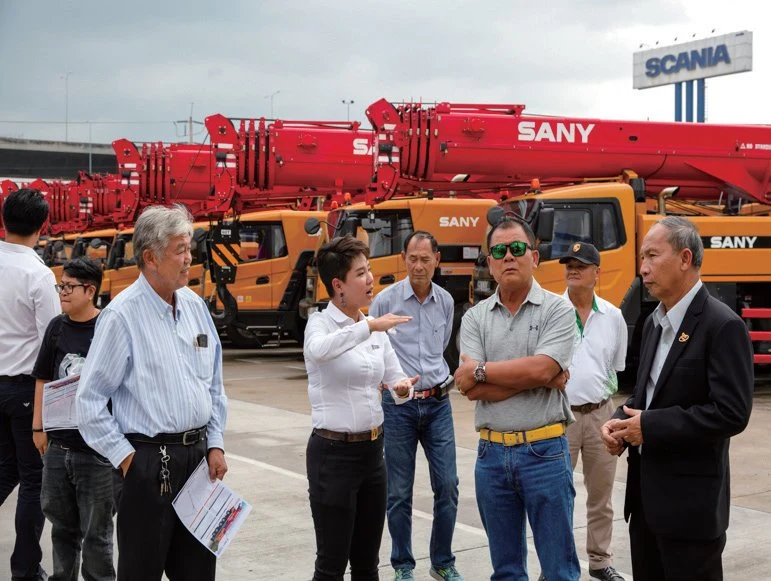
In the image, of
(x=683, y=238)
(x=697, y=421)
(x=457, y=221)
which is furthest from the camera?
(x=457, y=221)

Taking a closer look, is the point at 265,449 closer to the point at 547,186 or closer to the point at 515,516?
the point at 515,516

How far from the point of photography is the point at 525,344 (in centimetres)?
423

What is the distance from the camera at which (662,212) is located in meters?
13.9

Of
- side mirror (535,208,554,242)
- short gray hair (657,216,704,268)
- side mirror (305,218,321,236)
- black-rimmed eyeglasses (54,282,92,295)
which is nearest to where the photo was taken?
short gray hair (657,216,704,268)

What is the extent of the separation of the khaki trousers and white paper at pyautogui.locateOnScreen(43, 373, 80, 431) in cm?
257

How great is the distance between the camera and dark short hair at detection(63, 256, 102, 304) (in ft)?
16.3

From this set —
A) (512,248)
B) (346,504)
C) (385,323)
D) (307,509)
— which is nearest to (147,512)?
(346,504)

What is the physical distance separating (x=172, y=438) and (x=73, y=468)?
1.12 metres

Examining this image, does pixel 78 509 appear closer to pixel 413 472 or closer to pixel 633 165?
pixel 413 472

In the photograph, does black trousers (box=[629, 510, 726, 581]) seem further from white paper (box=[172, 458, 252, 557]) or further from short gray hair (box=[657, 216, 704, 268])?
white paper (box=[172, 458, 252, 557])

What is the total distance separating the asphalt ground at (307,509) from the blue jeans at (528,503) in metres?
1.48

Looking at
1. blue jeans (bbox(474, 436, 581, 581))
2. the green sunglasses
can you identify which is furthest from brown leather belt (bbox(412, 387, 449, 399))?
the green sunglasses

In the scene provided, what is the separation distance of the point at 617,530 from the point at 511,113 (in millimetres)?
9612

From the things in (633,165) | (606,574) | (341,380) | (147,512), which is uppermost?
(633,165)
